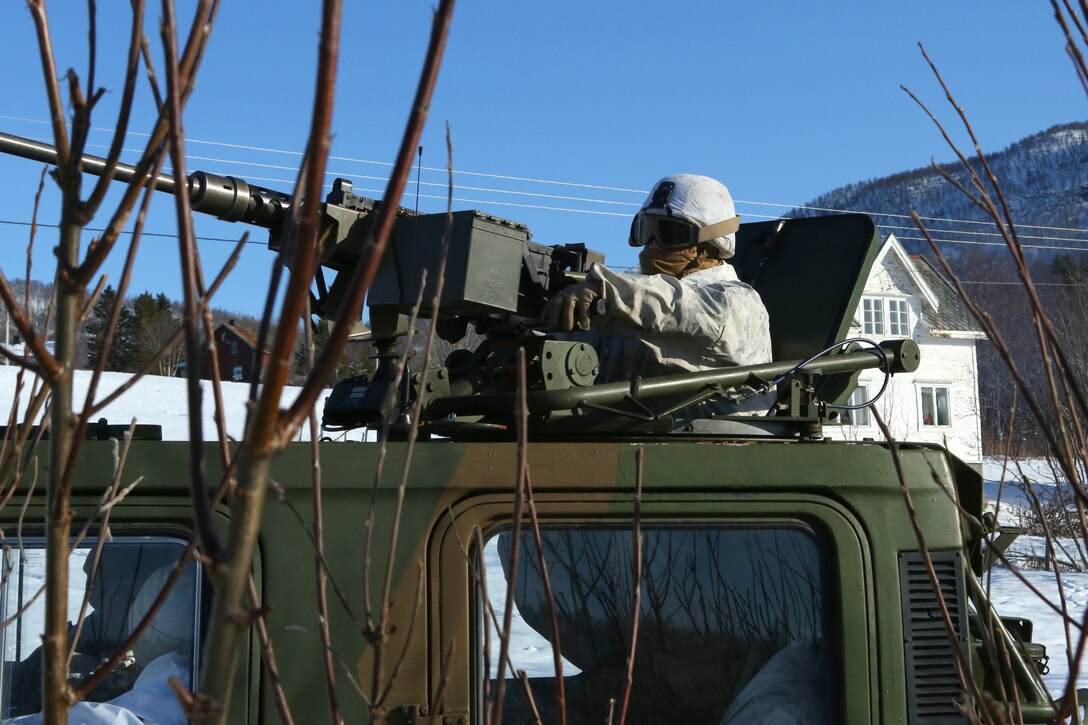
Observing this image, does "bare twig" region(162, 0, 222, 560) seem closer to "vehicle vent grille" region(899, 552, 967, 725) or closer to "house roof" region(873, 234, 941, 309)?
"vehicle vent grille" region(899, 552, 967, 725)

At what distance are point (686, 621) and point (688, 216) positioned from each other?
169 centimetres

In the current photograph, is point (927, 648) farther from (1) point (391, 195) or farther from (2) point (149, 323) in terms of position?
(2) point (149, 323)

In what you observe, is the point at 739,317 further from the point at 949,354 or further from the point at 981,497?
the point at 949,354

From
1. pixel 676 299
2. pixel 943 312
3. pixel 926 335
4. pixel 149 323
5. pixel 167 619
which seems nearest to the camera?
pixel 167 619

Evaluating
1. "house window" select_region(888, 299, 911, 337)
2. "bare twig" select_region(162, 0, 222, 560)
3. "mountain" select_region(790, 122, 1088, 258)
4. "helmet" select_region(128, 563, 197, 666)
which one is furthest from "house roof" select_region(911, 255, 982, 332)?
"mountain" select_region(790, 122, 1088, 258)

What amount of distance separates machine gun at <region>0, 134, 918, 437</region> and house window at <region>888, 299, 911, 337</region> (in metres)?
A: 36.5

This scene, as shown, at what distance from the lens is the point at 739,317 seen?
3.40 meters

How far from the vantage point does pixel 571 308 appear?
10.2ft

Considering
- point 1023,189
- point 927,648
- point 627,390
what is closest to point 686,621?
point 927,648

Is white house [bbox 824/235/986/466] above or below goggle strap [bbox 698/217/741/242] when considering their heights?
above

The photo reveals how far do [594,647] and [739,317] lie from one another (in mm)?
1269

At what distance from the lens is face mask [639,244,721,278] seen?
3.89m

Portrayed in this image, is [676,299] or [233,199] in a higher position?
[233,199]

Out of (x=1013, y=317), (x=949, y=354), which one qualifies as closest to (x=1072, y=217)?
(x=1013, y=317)
